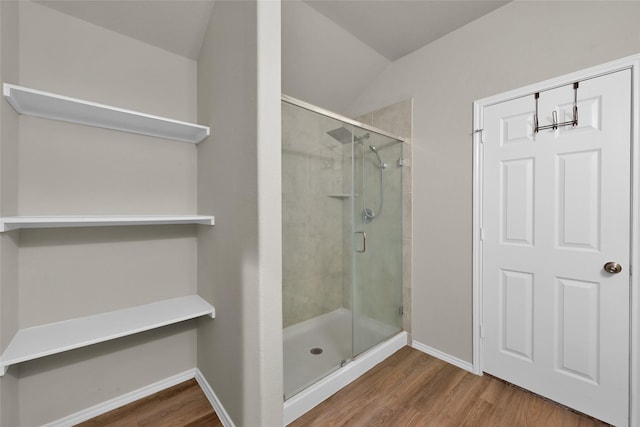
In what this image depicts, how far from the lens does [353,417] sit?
158 cm

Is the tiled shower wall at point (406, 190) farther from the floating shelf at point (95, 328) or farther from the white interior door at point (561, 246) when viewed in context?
the floating shelf at point (95, 328)

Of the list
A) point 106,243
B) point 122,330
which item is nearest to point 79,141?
point 106,243

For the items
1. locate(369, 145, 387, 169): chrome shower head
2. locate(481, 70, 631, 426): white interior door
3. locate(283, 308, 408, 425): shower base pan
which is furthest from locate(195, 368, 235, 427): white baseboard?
locate(369, 145, 387, 169): chrome shower head

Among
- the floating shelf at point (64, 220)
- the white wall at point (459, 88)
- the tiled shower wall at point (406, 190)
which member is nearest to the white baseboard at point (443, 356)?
the white wall at point (459, 88)

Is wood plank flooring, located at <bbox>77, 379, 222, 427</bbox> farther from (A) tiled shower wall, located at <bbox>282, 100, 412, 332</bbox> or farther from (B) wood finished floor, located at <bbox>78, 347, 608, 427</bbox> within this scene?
(A) tiled shower wall, located at <bbox>282, 100, 412, 332</bbox>

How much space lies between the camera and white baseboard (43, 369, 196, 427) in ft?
4.90

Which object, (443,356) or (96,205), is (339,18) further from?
(443,356)

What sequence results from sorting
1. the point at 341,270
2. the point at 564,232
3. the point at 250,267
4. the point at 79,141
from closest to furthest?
the point at 250,267
the point at 79,141
the point at 564,232
the point at 341,270

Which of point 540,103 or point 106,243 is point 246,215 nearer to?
point 106,243

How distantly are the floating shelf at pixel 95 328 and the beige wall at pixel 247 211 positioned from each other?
0.27 m

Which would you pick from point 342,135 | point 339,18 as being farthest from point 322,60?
point 342,135

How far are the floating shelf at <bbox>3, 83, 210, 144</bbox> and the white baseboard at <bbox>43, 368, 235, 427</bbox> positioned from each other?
1.64 meters

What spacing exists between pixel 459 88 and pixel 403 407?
2292 millimetres

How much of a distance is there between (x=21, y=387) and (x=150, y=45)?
6.80ft
